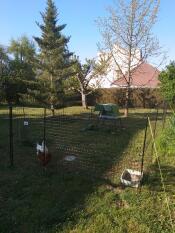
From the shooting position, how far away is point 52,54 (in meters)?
15.7

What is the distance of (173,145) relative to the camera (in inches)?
232

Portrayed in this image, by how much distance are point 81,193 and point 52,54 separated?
39.8 ft

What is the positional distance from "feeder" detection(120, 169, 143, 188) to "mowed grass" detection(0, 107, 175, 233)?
13cm

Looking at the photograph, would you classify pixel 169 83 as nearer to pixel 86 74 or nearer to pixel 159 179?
pixel 159 179

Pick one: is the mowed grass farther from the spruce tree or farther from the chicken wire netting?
the spruce tree

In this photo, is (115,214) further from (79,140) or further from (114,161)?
(79,140)

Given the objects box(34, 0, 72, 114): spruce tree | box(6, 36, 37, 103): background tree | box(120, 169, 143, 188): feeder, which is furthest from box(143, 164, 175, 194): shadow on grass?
box(6, 36, 37, 103): background tree

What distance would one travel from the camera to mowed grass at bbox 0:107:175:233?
3.69 meters

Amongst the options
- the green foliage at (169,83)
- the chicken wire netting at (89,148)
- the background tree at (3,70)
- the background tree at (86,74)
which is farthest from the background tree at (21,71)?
the green foliage at (169,83)

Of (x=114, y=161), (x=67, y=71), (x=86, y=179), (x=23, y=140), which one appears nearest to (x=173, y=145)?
(x=114, y=161)

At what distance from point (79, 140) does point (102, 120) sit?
12.2ft

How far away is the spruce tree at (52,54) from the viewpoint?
1559cm

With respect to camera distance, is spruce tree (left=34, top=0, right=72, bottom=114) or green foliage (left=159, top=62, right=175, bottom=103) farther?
spruce tree (left=34, top=0, right=72, bottom=114)

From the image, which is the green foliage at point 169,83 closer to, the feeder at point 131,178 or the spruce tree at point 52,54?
the spruce tree at point 52,54
